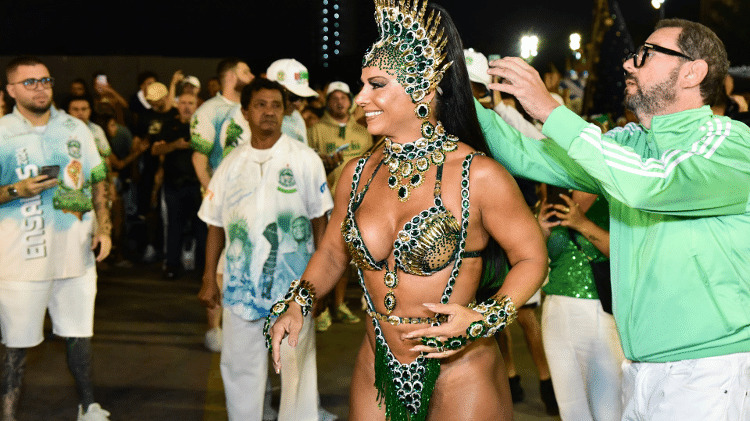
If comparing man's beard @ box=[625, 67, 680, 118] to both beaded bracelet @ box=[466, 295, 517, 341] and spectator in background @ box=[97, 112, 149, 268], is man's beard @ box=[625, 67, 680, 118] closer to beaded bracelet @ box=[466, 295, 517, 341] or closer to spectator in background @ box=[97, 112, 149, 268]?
beaded bracelet @ box=[466, 295, 517, 341]

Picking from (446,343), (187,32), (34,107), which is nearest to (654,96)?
(446,343)

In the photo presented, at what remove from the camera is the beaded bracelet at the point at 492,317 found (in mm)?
2260

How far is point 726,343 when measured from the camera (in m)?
2.28

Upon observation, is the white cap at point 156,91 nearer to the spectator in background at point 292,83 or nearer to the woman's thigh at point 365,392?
the spectator in background at point 292,83

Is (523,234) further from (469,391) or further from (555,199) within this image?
(555,199)

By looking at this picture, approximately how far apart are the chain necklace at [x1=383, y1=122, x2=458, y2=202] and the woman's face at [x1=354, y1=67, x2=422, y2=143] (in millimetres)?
57

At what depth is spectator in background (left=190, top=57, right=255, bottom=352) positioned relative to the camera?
20.8 feet

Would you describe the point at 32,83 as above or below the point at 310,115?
above

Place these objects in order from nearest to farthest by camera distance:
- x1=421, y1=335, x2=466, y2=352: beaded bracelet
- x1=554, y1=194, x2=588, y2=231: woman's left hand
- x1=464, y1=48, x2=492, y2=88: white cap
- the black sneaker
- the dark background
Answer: x1=421, y1=335, x2=466, y2=352: beaded bracelet → x1=554, y1=194, x2=588, y2=231: woman's left hand → x1=464, y1=48, x2=492, y2=88: white cap → the black sneaker → the dark background

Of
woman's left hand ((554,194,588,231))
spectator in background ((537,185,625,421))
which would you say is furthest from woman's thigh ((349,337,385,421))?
spectator in background ((537,185,625,421))

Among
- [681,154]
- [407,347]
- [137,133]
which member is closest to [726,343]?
[681,154]

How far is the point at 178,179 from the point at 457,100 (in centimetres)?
718

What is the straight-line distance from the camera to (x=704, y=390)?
2.29m

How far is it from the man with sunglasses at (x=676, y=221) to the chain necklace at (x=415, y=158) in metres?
0.37
